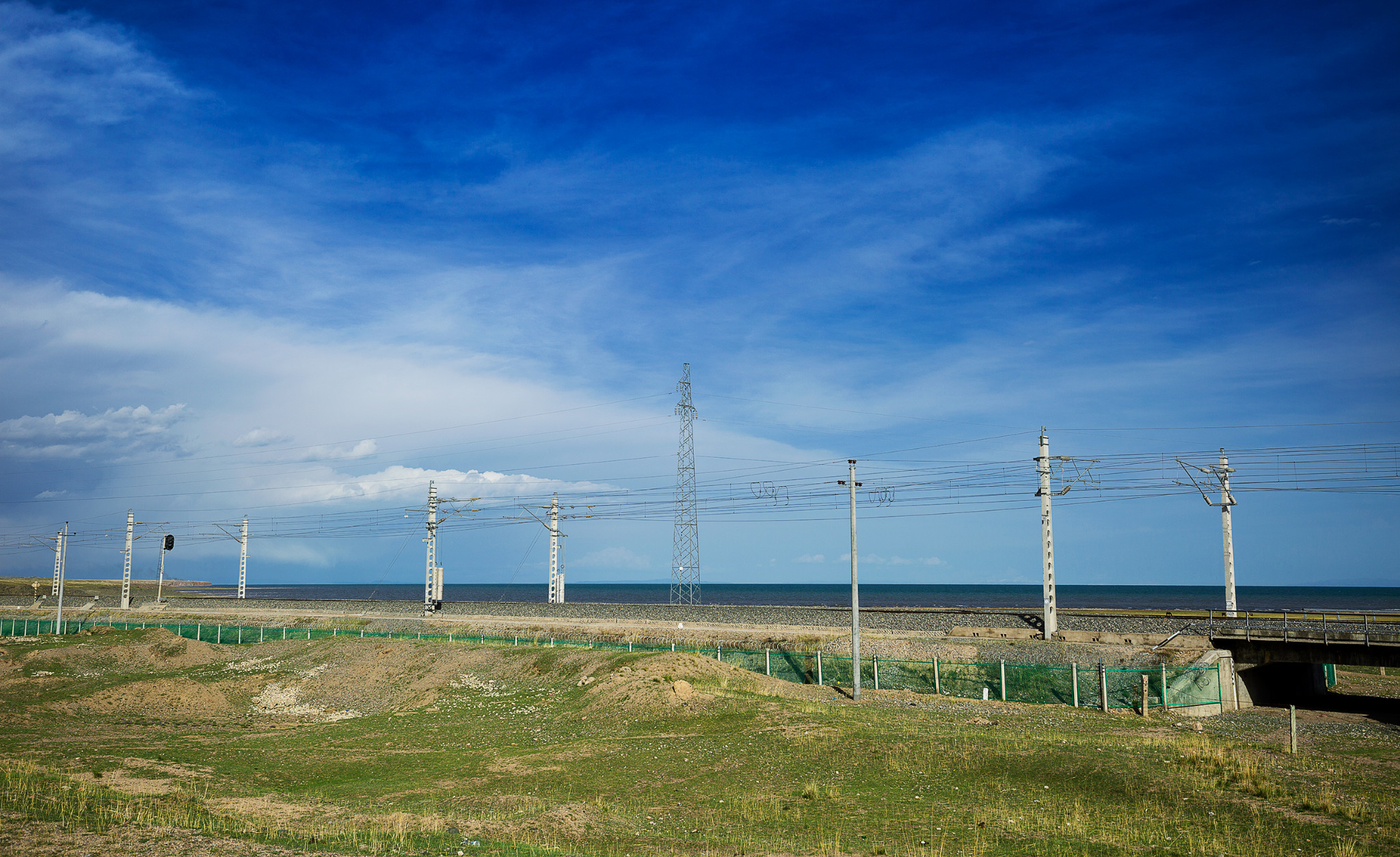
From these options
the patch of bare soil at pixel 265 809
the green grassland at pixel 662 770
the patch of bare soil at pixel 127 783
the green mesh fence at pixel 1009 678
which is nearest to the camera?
the green grassland at pixel 662 770

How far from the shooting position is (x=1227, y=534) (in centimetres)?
5181

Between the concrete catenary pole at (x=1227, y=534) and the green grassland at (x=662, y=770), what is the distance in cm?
1368

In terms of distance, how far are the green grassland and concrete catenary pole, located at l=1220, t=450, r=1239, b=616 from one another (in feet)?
44.9

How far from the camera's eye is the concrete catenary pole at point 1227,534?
51.2 m

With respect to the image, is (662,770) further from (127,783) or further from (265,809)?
(127,783)

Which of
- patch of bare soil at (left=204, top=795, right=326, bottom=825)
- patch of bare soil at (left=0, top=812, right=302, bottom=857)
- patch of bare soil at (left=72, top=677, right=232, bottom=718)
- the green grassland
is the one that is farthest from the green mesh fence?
patch of bare soil at (left=0, top=812, right=302, bottom=857)

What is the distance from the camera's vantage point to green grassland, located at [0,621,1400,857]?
66.6ft

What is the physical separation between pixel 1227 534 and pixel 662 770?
4062 centimetres

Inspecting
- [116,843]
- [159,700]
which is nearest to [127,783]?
[116,843]

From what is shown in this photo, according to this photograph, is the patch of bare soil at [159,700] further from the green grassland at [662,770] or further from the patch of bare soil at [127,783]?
the patch of bare soil at [127,783]

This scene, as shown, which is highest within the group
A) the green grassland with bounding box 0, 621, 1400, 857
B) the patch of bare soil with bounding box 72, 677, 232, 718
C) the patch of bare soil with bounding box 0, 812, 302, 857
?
the patch of bare soil with bounding box 0, 812, 302, 857

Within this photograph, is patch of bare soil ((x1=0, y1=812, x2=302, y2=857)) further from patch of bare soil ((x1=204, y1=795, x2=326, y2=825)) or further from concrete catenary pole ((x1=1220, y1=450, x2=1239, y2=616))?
concrete catenary pole ((x1=1220, y1=450, x2=1239, y2=616))

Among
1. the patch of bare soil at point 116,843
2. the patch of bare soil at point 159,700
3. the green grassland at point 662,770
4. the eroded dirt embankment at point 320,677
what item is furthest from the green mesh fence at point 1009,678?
the patch of bare soil at point 116,843

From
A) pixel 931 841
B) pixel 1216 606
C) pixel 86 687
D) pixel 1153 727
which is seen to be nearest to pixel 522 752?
pixel 931 841
